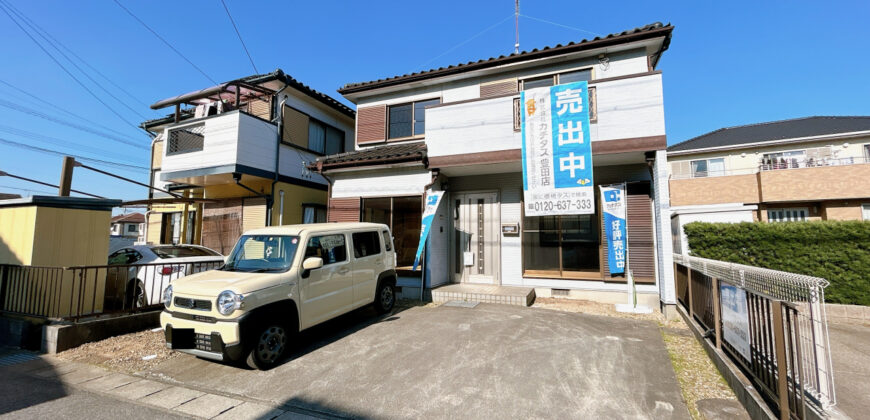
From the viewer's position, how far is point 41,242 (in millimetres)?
5199

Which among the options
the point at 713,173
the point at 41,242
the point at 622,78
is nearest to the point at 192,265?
the point at 41,242

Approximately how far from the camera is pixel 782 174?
47.0ft

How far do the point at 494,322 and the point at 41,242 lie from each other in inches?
303

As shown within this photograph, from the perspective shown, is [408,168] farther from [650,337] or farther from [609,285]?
[650,337]

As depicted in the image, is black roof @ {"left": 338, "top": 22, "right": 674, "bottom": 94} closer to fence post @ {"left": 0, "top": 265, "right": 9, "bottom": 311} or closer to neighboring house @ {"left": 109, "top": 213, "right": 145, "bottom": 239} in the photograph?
fence post @ {"left": 0, "top": 265, "right": 9, "bottom": 311}

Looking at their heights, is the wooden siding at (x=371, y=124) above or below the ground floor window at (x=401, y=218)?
above

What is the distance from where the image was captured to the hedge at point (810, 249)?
277 inches

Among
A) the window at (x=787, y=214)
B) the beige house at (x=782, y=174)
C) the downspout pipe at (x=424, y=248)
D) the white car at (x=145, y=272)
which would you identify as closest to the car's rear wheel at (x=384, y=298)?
the downspout pipe at (x=424, y=248)

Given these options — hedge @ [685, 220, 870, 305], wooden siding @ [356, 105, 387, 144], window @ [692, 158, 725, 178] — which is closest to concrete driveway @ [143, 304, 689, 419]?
hedge @ [685, 220, 870, 305]

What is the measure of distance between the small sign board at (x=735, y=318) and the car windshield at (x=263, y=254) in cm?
541

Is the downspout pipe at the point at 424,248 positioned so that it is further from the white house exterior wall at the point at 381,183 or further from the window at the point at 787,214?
the window at the point at 787,214

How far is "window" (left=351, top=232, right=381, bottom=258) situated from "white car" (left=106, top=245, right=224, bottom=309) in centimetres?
348

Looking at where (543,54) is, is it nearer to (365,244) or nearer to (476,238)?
(476,238)

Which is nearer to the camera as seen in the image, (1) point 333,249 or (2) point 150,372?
(2) point 150,372
